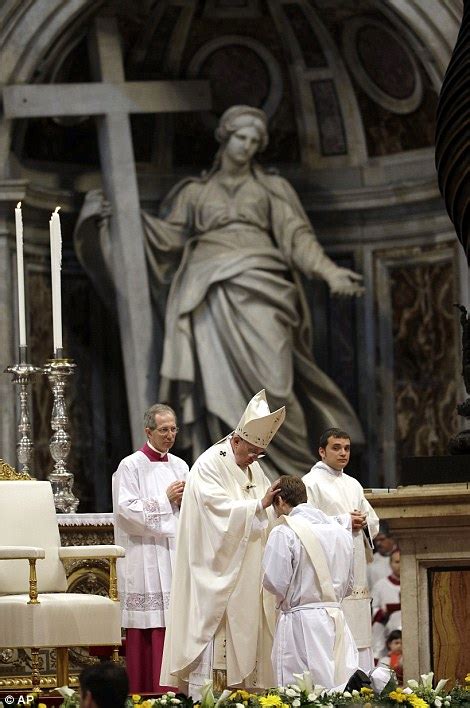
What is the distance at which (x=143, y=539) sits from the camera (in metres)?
8.62

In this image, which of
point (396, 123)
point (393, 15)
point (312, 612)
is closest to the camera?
point (312, 612)

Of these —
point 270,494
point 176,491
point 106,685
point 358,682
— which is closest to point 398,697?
point 358,682

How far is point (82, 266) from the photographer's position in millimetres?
12445

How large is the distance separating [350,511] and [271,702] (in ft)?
8.79

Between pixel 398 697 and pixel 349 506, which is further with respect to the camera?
pixel 349 506

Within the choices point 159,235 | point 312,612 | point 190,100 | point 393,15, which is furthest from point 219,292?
point 312,612

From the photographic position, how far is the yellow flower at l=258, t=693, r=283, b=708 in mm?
6113

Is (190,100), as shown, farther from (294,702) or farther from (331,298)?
(294,702)

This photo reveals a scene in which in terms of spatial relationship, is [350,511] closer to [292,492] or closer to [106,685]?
[292,492]

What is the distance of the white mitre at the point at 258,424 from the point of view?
25.7 ft

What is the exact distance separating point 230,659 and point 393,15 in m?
5.41

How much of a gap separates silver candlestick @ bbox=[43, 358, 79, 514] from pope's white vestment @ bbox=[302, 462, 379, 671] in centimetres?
119

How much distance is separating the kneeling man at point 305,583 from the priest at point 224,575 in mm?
450

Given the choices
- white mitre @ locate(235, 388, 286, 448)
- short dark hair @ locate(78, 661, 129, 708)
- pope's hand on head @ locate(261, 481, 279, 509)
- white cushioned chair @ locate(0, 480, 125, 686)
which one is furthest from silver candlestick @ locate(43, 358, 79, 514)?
short dark hair @ locate(78, 661, 129, 708)
